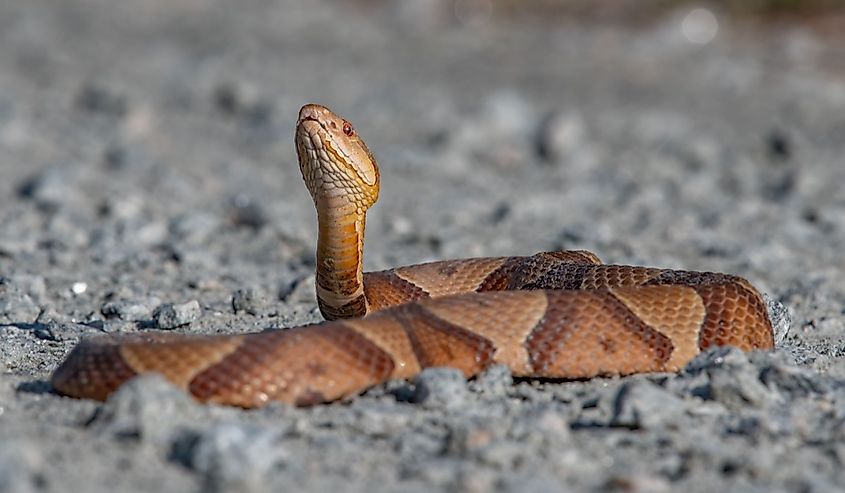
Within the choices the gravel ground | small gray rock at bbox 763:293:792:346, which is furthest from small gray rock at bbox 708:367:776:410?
small gray rock at bbox 763:293:792:346

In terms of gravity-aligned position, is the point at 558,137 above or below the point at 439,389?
below

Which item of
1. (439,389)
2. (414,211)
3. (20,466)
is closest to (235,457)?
(20,466)

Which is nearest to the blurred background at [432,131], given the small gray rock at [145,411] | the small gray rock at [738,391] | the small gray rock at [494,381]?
the small gray rock at [494,381]

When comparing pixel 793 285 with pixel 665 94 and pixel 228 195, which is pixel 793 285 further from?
pixel 665 94

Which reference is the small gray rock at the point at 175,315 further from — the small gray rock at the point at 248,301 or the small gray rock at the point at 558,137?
the small gray rock at the point at 558,137

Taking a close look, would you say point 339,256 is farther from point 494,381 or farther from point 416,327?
point 494,381

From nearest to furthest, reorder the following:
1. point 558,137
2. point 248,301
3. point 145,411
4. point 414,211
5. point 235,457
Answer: point 235,457, point 145,411, point 248,301, point 414,211, point 558,137

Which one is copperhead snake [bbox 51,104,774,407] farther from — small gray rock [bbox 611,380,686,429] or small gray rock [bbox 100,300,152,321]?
small gray rock [bbox 100,300,152,321]

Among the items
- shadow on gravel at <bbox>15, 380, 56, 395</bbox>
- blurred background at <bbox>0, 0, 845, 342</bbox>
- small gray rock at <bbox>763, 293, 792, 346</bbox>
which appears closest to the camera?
shadow on gravel at <bbox>15, 380, 56, 395</bbox>
